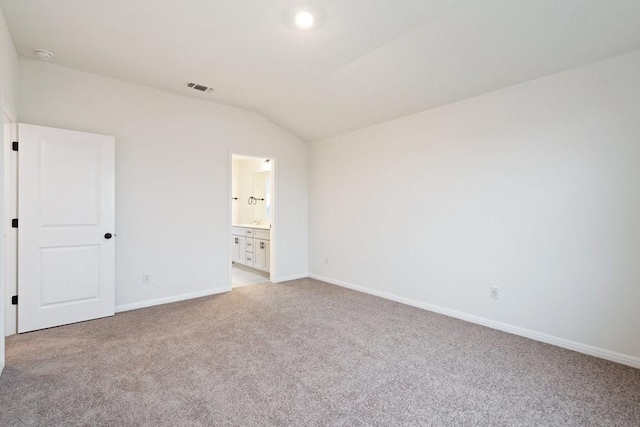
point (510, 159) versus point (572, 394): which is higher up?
point (510, 159)

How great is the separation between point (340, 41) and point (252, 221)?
5.03 meters

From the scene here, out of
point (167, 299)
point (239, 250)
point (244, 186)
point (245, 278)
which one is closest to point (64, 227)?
point (167, 299)

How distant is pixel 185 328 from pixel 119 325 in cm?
70

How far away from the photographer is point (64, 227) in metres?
3.20

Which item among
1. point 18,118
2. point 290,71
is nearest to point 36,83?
point 18,118

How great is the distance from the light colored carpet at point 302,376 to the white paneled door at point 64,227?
10.4 inches

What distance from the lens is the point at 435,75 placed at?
3107 mm

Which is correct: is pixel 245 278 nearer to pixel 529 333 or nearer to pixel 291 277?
pixel 291 277

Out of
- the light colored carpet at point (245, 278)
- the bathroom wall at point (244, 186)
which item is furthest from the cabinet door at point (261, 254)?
the bathroom wall at point (244, 186)

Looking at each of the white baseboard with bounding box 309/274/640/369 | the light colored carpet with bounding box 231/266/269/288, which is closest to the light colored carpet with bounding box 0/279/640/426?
the white baseboard with bounding box 309/274/640/369

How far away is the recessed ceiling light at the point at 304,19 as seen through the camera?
7.81 feet

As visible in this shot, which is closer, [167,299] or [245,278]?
[167,299]

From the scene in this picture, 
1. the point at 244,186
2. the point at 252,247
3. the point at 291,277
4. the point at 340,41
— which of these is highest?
the point at 340,41

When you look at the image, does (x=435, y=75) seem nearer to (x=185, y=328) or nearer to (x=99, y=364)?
(x=185, y=328)
